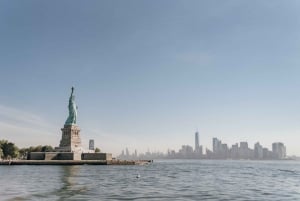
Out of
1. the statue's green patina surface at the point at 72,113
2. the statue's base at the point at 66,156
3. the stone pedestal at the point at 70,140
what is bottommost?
the statue's base at the point at 66,156

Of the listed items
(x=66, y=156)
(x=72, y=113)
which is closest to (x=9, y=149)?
(x=72, y=113)

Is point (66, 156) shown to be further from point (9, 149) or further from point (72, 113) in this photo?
point (9, 149)

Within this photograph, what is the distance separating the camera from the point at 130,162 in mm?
108875

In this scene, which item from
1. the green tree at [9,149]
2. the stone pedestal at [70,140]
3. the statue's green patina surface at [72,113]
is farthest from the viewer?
the green tree at [9,149]

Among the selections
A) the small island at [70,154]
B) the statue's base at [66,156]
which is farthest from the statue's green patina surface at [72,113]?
the statue's base at [66,156]

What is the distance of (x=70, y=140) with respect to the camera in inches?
4075

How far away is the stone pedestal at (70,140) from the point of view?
336ft

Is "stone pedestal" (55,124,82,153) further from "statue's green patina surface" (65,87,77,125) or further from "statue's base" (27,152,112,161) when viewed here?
"statue's base" (27,152,112,161)

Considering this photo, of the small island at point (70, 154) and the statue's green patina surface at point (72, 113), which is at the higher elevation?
the statue's green patina surface at point (72, 113)

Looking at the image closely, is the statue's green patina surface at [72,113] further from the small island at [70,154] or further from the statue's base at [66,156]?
the statue's base at [66,156]

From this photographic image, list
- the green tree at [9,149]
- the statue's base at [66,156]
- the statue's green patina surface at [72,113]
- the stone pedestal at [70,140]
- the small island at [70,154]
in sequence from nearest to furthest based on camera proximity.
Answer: the small island at [70,154] < the statue's base at [66,156] < the stone pedestal at [70,140] < the statue's green patina surface at [72,113] < the green tree at [9,149]

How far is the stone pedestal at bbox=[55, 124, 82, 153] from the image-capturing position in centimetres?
10238

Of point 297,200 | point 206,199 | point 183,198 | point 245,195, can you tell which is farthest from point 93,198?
point 297,200

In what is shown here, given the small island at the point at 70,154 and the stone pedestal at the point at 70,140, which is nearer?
the small island at the point at 70,154
